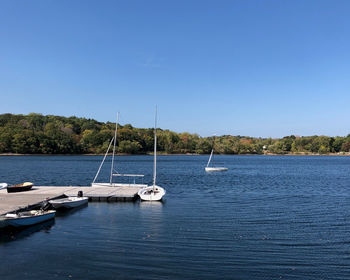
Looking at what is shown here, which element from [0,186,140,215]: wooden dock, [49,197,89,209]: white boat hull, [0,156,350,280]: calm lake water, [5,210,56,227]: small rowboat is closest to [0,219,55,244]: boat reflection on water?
[0,156,350,280]: calm lake water

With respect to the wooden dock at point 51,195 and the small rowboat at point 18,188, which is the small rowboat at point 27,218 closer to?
the wooden dock at point 51,195

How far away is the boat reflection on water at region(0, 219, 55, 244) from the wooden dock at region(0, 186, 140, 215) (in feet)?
6.47

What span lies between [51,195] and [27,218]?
9.71 metres

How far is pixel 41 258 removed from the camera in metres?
16.1

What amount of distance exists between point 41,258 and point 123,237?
539cm

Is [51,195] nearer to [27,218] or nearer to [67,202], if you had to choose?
[67,202]

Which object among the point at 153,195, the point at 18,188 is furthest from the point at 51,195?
the point at 153,195

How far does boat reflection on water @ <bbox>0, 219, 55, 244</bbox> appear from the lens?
64.7 ft

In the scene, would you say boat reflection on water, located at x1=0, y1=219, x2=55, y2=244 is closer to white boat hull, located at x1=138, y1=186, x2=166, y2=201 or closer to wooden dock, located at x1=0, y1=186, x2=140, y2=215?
wooden dock, located at x1=0, y1=186, x2=140, y2=215

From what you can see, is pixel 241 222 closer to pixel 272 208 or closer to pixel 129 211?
pixel 272 208

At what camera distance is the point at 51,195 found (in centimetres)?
3089

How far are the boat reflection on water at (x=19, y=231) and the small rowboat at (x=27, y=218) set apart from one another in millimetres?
336

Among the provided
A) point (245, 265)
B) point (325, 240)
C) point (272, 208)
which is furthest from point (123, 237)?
point (272, 208)

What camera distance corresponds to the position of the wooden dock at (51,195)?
84.3ft
